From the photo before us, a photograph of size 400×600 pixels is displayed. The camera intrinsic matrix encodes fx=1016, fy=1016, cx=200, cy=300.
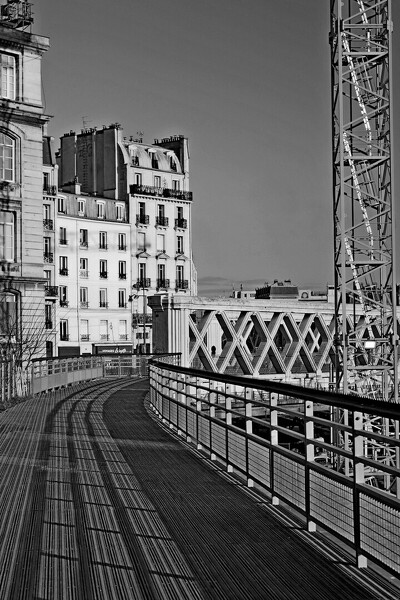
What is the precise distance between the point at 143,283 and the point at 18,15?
41.0m

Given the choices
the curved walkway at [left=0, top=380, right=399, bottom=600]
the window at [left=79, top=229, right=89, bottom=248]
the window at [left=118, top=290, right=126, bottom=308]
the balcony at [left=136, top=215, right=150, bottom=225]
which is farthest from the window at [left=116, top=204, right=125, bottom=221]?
the curved walkway at [left=0, top=380, right=399, bottom=600]

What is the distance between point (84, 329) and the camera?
274 ft

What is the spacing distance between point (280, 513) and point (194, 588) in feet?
10.3

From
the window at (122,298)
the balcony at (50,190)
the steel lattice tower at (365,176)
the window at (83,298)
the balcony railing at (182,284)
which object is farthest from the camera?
the balcony railing at (182,284)

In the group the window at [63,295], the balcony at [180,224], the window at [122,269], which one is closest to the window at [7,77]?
the window at [63,295]

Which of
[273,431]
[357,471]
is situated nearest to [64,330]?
[273,431]

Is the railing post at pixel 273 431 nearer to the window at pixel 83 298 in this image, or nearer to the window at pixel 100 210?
the window at pixel 83 298

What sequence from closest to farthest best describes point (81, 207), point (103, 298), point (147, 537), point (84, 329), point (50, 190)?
point (147, 537) → point (50, 190) → point (84, 329) → point (81, 207) → point (103, 298)

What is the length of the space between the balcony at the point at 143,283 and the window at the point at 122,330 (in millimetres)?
3285

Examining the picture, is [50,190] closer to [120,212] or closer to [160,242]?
[120,212]

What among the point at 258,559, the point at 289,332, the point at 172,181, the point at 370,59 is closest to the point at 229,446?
the point at 258,559

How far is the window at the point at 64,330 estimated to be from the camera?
8112 centimetres

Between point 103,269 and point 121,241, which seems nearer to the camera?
point 103,269

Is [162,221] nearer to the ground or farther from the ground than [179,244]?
farther from the ground
